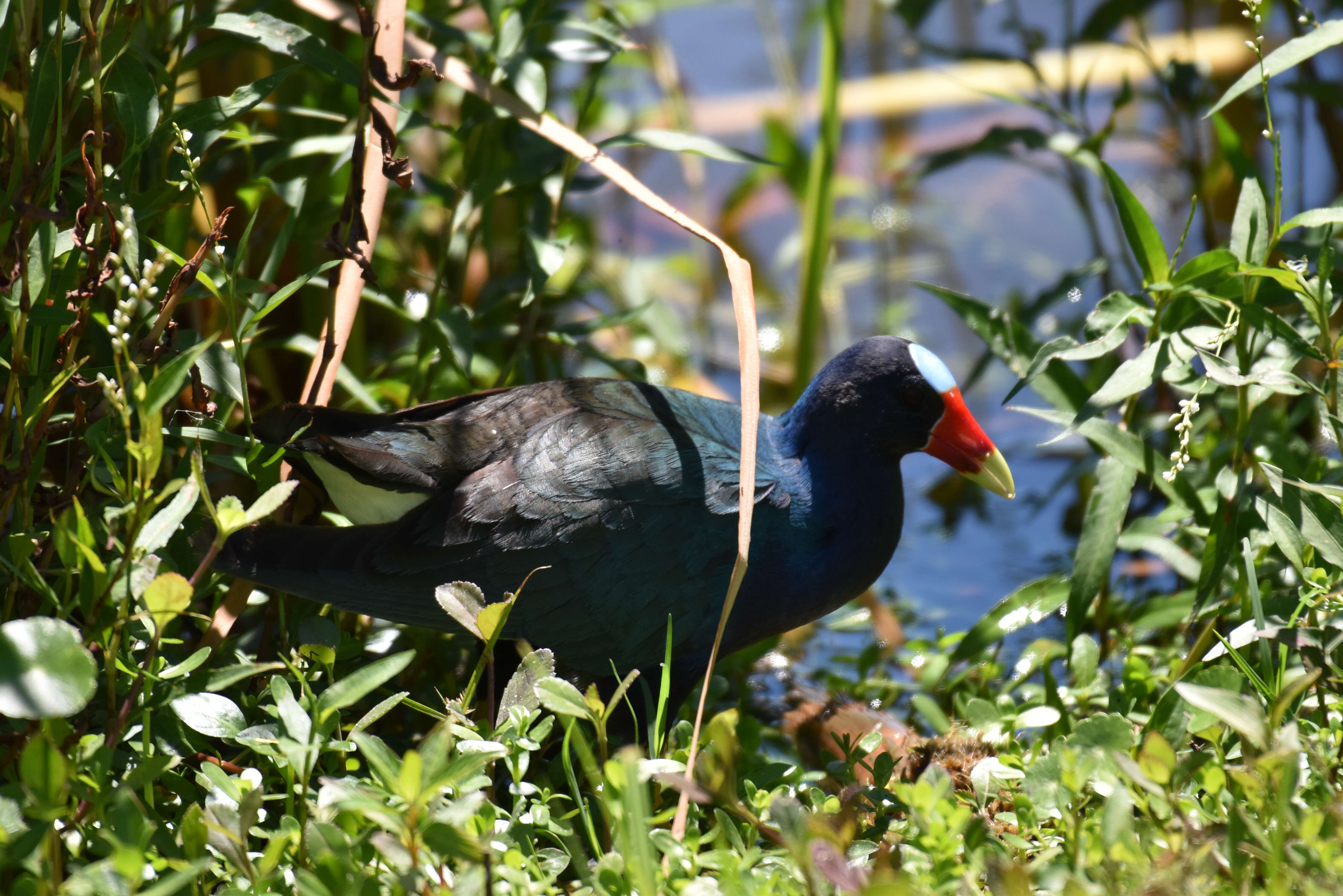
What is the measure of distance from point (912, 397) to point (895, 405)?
27 mm

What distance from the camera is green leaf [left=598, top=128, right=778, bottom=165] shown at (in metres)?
1.78

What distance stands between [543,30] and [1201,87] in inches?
51.4

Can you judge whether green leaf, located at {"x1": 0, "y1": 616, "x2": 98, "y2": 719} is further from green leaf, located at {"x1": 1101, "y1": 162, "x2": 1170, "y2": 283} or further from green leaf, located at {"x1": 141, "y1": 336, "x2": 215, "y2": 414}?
green leaf, located at {"x1": 1101, "y1": 162, "x2": 1170, "y2": 283}

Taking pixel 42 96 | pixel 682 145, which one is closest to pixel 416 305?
pixel 682 145

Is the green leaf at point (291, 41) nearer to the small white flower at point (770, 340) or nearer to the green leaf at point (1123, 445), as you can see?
the green leaf at point (1123, 445)

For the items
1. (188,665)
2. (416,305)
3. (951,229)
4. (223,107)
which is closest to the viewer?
(188,665)

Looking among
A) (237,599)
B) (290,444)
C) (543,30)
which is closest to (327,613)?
(237,599)

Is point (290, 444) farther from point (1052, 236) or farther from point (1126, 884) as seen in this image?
point (1052, 236)

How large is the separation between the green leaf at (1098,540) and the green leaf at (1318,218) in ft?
1.27

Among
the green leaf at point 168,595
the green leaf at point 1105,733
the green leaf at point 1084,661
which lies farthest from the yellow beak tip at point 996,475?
the green leaf at point 168,595

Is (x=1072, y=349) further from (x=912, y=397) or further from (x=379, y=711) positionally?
(x=379, y=711)

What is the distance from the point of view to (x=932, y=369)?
69.2 inches

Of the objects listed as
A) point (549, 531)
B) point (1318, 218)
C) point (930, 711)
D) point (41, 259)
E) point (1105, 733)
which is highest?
point (1318, 218)

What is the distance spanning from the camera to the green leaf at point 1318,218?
4.65 feet
